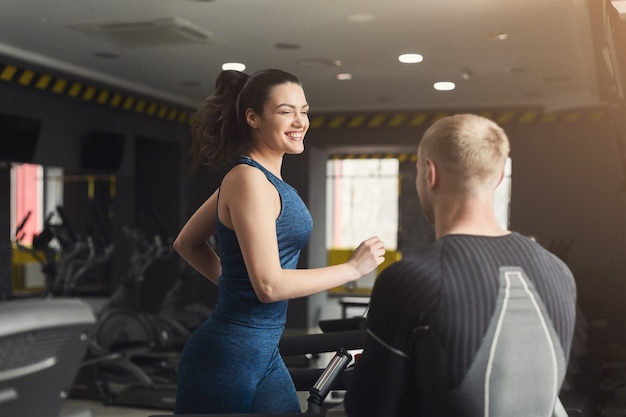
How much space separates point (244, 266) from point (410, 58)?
5.33 metres

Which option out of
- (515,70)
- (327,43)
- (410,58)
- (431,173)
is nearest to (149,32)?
(327,43)

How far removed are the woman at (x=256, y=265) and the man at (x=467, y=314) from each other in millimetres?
395

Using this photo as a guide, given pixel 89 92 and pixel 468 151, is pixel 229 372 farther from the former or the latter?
pixel 89 92

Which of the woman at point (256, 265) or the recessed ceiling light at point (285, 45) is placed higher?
the recessed ceiling light at point (285, 45)

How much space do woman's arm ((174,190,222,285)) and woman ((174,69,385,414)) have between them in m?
0.15

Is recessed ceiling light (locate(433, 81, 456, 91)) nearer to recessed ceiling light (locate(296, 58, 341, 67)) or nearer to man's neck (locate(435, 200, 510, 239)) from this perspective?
recessed ceiling light (locate(296, 58, 341, 67))

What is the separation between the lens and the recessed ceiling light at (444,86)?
791 cm

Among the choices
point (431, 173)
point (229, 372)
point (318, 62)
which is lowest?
point (229, 372)

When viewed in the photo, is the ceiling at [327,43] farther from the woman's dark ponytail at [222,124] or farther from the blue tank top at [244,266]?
the blue tank top at [244,266]

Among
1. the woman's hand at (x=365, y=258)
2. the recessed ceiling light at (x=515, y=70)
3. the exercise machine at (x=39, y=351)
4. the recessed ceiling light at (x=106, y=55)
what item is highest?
the recessed ceiling light at (x=106, y=55)

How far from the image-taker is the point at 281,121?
1.77 m

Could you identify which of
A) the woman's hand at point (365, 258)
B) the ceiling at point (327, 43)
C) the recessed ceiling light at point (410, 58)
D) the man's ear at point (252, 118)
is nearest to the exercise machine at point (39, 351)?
the woman's hand at point (365, 258)

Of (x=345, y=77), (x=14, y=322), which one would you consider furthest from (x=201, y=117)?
(x=345, y=77)

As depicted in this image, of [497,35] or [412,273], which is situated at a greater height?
[497,35]
